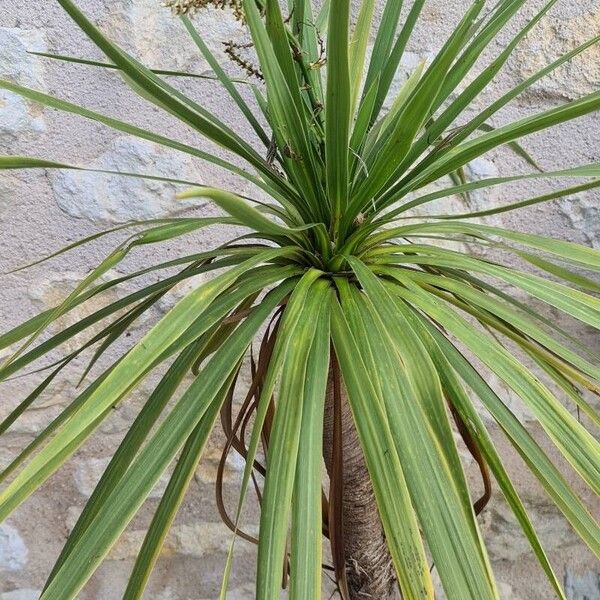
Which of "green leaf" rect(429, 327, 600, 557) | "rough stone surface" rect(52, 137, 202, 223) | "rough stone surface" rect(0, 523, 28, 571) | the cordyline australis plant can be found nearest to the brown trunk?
the cordyline australis plant

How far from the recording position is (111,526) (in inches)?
19.0

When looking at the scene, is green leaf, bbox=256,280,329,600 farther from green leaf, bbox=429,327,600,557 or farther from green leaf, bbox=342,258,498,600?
green leaf, bbox=429,327,600,557

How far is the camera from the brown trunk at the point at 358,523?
725 mm

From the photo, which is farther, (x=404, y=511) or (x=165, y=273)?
(x=165, y=273)

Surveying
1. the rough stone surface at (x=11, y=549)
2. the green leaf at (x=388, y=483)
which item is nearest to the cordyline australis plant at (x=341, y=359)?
the green leaf at (x=388, y=483)

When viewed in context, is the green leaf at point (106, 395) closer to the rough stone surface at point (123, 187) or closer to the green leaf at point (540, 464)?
the green leaf at point (540, 464)

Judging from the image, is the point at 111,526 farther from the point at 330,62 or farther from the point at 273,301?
the point at 330,62

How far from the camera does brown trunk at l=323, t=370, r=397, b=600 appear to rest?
725 millimetres

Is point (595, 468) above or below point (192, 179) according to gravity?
below

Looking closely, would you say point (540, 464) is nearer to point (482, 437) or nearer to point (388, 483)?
point (482, 437)

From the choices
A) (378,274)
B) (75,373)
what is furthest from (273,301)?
(75,373)

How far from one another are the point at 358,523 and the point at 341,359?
11.1 inches

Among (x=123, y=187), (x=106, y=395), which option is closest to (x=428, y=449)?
(x=106, y=395)

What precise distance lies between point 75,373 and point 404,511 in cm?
96
